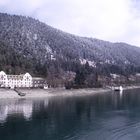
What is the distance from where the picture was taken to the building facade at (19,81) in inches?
4016

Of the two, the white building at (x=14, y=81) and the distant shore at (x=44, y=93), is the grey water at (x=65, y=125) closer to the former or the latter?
the distant shore at (x=44, y=93)

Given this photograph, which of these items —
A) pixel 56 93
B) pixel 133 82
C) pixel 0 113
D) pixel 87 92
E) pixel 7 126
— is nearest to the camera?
pixel 7 126

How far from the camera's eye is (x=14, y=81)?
104000mm

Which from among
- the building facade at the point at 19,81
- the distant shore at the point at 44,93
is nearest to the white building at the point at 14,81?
the building facade at the point at 19,81

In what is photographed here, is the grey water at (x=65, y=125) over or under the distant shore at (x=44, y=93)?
under

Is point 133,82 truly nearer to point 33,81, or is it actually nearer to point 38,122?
point 33,81

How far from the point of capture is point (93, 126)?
42281 millimetres

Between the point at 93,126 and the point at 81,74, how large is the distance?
7196 cm

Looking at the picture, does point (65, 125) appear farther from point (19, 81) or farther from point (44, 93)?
point (19, 81)

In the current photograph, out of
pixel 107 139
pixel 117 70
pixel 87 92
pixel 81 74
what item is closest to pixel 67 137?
pixel 107 139

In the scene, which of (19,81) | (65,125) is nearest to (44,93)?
(19,81)

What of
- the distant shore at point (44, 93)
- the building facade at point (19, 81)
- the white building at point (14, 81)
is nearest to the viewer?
the distant shore at point (44, 93)

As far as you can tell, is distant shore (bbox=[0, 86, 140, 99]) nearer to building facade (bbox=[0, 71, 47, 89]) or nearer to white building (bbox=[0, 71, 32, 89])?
building facade (bbox=[0, 71, 47, 89])

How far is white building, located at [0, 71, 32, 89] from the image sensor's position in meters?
102
